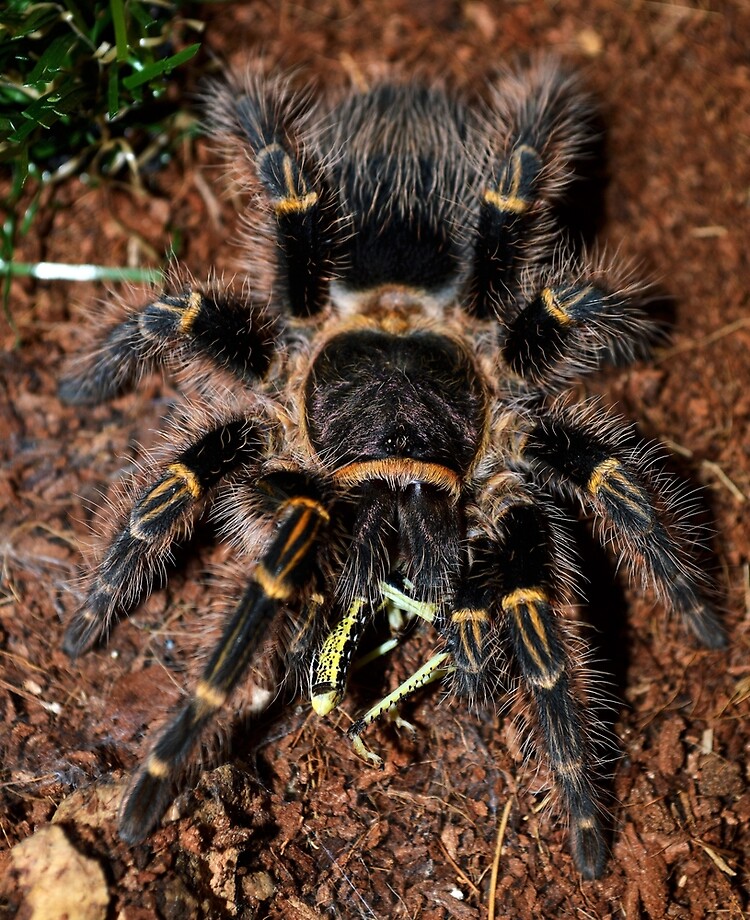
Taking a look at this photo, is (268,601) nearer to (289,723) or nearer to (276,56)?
(289,723)

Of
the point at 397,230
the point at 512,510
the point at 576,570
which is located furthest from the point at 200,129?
the point at 576,570

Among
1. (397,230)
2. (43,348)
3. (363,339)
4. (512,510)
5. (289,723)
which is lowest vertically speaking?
(289,723)

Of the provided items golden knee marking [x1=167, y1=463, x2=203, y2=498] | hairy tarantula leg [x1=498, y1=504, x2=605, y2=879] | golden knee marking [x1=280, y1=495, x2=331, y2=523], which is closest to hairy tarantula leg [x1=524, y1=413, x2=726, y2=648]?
hairy tarantula leg [x1=498, y1=504, x2=605, y2=879]

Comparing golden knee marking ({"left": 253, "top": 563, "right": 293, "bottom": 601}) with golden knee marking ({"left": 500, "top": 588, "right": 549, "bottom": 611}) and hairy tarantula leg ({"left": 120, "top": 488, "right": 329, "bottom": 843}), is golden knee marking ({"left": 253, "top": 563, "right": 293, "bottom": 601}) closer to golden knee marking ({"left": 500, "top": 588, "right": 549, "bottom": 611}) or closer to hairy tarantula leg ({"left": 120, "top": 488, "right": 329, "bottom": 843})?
hairy tarantula leg ({"left": 120, "top": 488, "right": 329, "bottom": 843})

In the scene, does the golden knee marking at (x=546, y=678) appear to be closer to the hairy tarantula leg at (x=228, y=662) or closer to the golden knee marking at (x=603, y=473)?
the golden knee marking at (x=603, y=473)

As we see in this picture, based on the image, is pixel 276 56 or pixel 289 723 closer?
pixel 289 723

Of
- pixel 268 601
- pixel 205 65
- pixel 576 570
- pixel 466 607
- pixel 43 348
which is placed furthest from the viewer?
pixel 205 65

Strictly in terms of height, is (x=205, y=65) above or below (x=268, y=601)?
above
